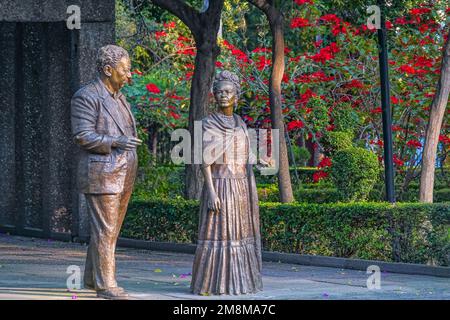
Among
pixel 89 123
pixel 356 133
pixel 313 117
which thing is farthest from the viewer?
pixel 356 133

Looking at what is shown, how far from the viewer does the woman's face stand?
→ 11.8m

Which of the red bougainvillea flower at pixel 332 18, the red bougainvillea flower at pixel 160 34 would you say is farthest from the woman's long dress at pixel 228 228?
the red bougainvillea flower at pixel 160 34

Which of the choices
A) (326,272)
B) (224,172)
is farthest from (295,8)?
(224,172)

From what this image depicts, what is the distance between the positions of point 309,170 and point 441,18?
28.0 ft

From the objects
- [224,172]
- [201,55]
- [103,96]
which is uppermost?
[201,55]

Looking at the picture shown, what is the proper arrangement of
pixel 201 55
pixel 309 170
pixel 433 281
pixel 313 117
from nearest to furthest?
pixel 433 281, pixel 201 55, pixel 313 117, pixel 309 170

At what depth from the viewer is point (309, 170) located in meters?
28.7

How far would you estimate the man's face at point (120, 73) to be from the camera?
11.3m

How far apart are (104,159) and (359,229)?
18.9 ft

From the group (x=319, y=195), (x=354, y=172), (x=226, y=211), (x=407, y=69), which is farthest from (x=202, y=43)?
(x=226, y=211)

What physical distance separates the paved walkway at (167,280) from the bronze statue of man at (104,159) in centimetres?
40

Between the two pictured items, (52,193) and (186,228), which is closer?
(186,228)

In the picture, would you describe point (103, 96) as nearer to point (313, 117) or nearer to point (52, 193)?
point (52, 193)

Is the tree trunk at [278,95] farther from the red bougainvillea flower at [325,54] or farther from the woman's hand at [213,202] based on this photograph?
the woman's hand at [213,202]
